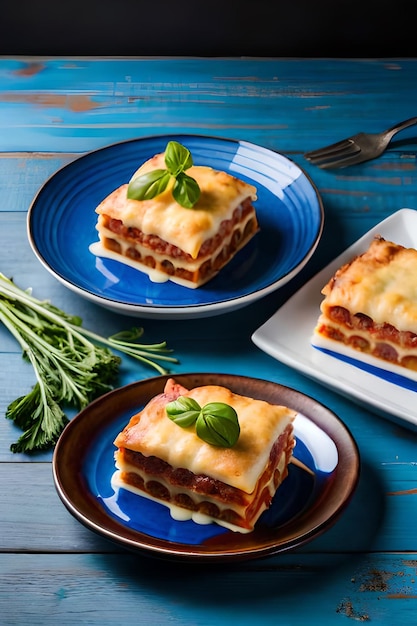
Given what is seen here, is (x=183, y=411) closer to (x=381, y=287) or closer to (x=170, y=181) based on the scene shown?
(x=381, y=287)

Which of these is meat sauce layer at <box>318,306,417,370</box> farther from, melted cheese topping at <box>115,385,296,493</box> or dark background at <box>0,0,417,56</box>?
dark background at <box>0,0,417,56</box>

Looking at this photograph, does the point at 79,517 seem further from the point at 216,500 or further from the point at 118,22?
the point at 118,22

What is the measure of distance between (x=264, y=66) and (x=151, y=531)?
2565 millimetres

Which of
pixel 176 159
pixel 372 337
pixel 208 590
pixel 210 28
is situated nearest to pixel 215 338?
pixel 372 337

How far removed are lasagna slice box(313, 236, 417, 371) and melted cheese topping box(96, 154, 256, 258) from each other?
0.40 metres

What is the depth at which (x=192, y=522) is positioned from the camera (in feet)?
6.44

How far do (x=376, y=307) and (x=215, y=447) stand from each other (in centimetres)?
74

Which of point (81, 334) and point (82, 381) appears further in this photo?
point (81, 334)

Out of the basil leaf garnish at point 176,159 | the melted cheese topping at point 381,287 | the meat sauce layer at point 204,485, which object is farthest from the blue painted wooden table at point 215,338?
the basil leaf garnish at point 176,159

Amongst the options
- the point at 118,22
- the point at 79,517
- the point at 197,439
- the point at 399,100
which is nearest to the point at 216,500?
the point at 197,439

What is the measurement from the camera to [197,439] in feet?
6.33

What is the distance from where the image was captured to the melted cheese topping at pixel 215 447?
6.17 feet

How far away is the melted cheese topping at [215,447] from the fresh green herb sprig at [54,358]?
0.96 feet

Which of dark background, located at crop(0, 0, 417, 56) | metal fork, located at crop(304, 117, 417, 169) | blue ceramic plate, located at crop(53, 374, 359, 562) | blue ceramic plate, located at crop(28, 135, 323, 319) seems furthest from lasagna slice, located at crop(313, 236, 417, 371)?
dark background, located at crop(0, 0, 417, 56)
